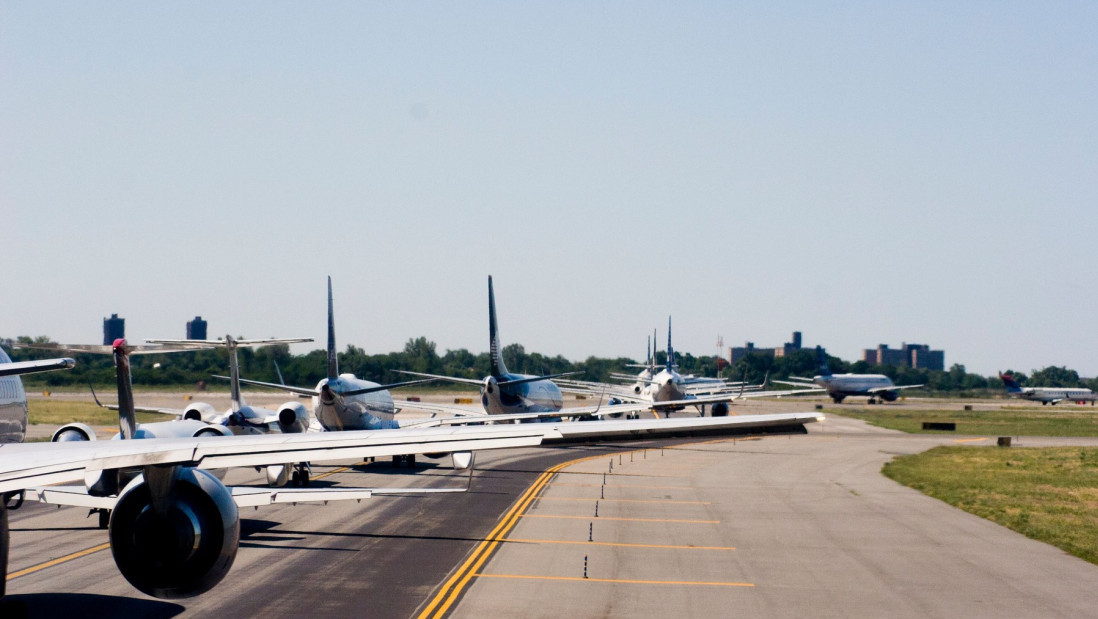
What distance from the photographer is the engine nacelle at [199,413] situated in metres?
39.3

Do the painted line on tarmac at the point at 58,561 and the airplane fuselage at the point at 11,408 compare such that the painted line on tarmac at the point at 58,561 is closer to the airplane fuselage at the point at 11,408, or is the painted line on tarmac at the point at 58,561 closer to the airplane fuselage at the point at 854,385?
the airplane fuselage at the point at 11,408

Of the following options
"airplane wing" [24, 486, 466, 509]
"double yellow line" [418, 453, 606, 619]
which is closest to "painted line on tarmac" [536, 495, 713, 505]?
"double yellow line" [418, 453, 606, 619]

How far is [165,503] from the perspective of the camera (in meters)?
13.8

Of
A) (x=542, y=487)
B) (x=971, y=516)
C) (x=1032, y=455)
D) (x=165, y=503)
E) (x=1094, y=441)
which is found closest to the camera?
(x=165, y=503)

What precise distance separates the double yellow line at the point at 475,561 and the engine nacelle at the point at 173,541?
6.90 meters

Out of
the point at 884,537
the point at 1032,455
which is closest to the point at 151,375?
the point at 1032,455

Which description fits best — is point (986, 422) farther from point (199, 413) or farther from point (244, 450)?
point (244, 450)

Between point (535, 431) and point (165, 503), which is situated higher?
point (535, 431)

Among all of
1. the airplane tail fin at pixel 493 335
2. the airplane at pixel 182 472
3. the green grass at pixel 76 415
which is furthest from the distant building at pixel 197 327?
the airplane at pixel 182 472

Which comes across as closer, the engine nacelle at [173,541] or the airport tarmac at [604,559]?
the engine nacelle at [173,541]

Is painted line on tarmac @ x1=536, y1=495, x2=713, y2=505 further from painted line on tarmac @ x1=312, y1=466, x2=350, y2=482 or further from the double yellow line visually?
painted line on tarmac @ x1=312, y1=466, x2=350, y2=482

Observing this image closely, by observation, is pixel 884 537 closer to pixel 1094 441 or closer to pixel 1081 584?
pixel 1081 584

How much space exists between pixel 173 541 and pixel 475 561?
13.4 meters

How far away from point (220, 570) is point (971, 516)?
32.8 metres
